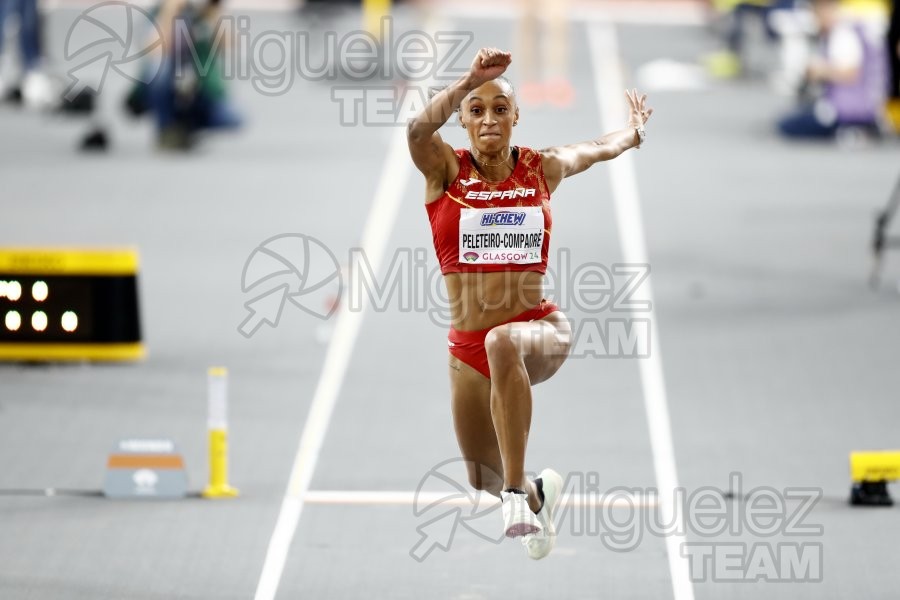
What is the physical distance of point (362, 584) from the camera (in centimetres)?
799

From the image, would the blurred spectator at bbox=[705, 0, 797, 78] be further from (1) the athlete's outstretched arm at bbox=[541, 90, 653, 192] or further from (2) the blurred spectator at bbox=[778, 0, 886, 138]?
(1) the athlete's outstretched arm at bbox=[541, 90, 653, 192]

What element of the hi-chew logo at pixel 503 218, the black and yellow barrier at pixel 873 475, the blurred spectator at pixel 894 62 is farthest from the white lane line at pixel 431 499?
the blurred spectator at pixel 894 62

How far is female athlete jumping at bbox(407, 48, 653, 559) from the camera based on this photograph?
260 inches

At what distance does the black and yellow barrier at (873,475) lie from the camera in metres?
8.92

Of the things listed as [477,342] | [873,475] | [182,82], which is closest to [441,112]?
[477,342]

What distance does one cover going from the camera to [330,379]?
1177 centimetres

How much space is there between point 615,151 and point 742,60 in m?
18.2

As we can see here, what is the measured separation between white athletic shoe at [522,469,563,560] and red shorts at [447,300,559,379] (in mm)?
538

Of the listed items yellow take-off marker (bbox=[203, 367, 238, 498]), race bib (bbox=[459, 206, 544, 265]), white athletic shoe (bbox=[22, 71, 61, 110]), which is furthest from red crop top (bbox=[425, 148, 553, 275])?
white athletic shoe (bbox=[22, 71, 61, 110])

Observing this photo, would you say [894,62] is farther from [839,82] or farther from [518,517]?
[518,517]

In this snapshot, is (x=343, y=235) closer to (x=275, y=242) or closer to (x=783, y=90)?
(x=275, y=242)

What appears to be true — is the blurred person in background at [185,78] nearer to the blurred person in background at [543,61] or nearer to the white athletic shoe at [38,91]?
the white athletic shoe at [38,91]

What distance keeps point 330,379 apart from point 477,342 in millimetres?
4923

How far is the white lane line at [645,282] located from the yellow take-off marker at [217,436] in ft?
7.86
